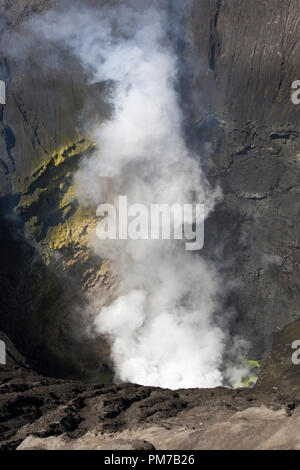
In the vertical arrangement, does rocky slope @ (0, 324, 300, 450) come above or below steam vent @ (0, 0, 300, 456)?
below

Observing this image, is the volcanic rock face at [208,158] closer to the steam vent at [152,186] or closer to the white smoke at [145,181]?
the steam vent at [152,186]

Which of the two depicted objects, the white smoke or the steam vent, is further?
the white smoke

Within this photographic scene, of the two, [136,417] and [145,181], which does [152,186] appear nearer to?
[145,181]

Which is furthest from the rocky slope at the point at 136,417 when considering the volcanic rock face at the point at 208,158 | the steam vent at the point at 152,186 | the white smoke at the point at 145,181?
the white smoke at the point at 145,181

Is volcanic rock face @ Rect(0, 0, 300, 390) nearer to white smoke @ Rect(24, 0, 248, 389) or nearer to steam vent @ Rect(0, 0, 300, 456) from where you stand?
steam vent @ Rect(0, 0, 300, 456)

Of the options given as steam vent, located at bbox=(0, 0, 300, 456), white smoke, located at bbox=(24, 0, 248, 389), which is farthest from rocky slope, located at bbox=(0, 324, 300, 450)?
white smoke, located at bbox=(24, 0, 248, 389)
